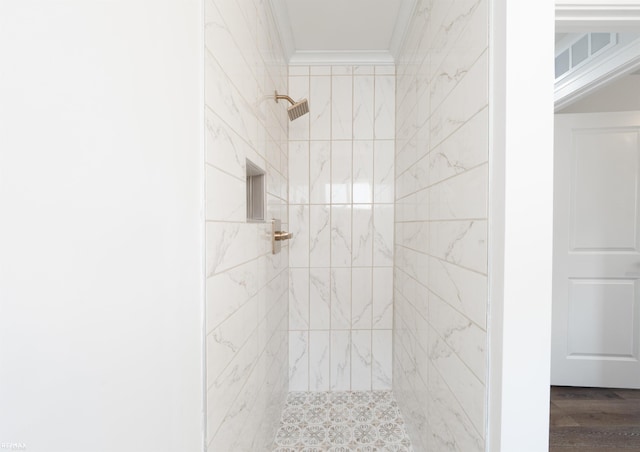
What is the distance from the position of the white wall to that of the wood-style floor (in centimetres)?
228

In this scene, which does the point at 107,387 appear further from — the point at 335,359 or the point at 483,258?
the point at 335,359

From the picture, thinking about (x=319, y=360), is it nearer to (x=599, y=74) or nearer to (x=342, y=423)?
(x=342, y=423)

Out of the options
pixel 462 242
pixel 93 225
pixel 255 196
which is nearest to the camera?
pixel 93 225

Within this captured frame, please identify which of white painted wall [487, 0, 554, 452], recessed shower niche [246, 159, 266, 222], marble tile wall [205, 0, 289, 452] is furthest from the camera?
recessed shower niche [246, 159, 266, 222]

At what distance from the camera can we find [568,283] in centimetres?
229

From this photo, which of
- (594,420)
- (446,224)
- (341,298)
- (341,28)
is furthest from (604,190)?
(341,28)

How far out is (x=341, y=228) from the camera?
2307 mm

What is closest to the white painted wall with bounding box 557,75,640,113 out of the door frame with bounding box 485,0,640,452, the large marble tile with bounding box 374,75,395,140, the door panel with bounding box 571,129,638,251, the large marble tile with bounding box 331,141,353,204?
the door panel with bounding box 571,129,638,251

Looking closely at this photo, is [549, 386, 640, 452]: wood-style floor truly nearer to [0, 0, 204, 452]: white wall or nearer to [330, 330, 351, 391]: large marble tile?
[330, 330, 351, 391]: large marble tile

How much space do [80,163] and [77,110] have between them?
7 centimetres

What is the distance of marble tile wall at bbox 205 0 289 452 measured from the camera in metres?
0.86

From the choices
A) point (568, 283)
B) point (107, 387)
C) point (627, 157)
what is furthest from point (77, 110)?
point (627, 157)

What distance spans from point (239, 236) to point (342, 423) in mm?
1483

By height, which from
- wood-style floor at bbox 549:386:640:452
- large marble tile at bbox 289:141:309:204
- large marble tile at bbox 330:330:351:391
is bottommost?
wood-style floor at bbox 549:386:640:452
